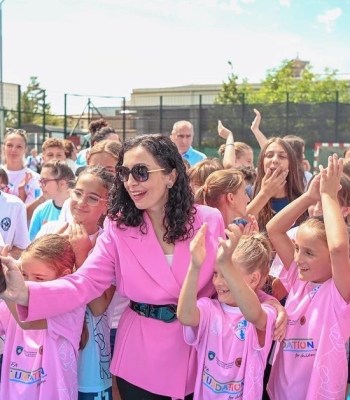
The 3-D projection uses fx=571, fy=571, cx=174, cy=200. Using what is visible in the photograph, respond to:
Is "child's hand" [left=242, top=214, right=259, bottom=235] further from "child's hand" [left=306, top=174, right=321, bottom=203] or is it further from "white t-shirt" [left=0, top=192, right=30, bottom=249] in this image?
"white t-shirt" [left=0, top=192, right=30, bottom=249]

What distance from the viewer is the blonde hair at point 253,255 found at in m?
2.62

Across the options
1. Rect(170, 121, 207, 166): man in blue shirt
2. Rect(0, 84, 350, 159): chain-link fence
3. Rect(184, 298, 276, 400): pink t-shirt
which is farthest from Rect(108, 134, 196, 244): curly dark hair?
Rect(0, 84, 350, 159): chain-link fence

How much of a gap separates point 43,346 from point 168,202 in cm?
87

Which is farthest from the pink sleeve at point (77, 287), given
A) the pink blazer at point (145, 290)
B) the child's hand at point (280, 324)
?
the child's hand at point (280, 324)

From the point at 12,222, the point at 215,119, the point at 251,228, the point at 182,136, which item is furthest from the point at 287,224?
the point at 215,119

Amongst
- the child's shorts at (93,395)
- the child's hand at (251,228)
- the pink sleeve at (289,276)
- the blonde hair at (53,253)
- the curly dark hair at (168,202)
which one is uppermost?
the curly dark hair at (168,202)

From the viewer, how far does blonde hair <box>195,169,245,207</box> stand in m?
3.24

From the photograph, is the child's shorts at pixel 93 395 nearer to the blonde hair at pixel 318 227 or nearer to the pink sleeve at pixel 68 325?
the pink sleeve at pixel 68 325

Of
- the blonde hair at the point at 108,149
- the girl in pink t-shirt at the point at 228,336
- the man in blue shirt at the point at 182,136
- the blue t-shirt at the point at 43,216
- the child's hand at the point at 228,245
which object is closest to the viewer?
the child's hand at the point at 228,245

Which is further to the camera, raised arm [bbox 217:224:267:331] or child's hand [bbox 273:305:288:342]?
child's hand [bbox 273:305:288:342]

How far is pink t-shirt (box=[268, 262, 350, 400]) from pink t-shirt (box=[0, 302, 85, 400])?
3.12ft

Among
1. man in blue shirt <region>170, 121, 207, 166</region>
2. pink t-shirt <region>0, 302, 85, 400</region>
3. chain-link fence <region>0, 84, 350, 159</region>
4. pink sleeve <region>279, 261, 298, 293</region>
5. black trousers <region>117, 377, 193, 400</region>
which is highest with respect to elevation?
chain-link fence <region>0, 84, 350, 159</region>

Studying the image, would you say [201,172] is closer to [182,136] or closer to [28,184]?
[28,184]

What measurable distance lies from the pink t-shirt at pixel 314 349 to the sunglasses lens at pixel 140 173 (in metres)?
0.93
